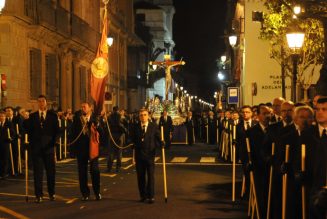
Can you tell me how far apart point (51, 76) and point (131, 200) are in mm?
19229

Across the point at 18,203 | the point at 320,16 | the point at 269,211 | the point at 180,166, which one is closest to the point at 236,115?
the point at 180,166

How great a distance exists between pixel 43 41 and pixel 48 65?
5.77 feet

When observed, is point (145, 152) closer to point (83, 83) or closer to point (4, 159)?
point (4, 159)

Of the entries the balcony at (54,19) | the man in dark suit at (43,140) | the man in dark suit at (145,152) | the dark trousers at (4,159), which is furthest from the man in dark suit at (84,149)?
the balcony at (54,19)

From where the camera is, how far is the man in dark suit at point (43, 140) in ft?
46.4

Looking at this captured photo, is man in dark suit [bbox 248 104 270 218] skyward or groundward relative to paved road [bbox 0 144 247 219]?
skyward

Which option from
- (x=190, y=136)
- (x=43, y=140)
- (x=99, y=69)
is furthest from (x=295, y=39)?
(x=190, y=136)

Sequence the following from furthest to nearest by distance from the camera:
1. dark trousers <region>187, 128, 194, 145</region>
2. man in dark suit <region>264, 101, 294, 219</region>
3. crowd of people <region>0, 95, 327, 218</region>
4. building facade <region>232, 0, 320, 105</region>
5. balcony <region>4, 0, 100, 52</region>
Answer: building facade <region>232, 0, 320, 105</region>
dark trousers <region>187, 128, 194, 145</region>
balcony <region>4, 0, 100, 52</region>
man in dark suit <region>264, 101, 294, 219</region>
crowd of people <region>0, 95, 327, 218</region>

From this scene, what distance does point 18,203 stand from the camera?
13.7m

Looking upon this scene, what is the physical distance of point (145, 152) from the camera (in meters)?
13.9

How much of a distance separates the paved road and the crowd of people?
1.55 feet

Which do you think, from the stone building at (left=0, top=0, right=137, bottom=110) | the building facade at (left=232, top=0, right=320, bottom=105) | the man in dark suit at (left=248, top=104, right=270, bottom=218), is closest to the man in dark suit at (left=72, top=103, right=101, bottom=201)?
the man in dark suit at (left=248, top=104, right=270, bottom=218)

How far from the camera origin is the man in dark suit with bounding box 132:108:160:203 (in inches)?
544

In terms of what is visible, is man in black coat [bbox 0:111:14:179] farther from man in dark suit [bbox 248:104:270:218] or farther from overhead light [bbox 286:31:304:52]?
man in dark suit [bbox 248:104:270:218]
